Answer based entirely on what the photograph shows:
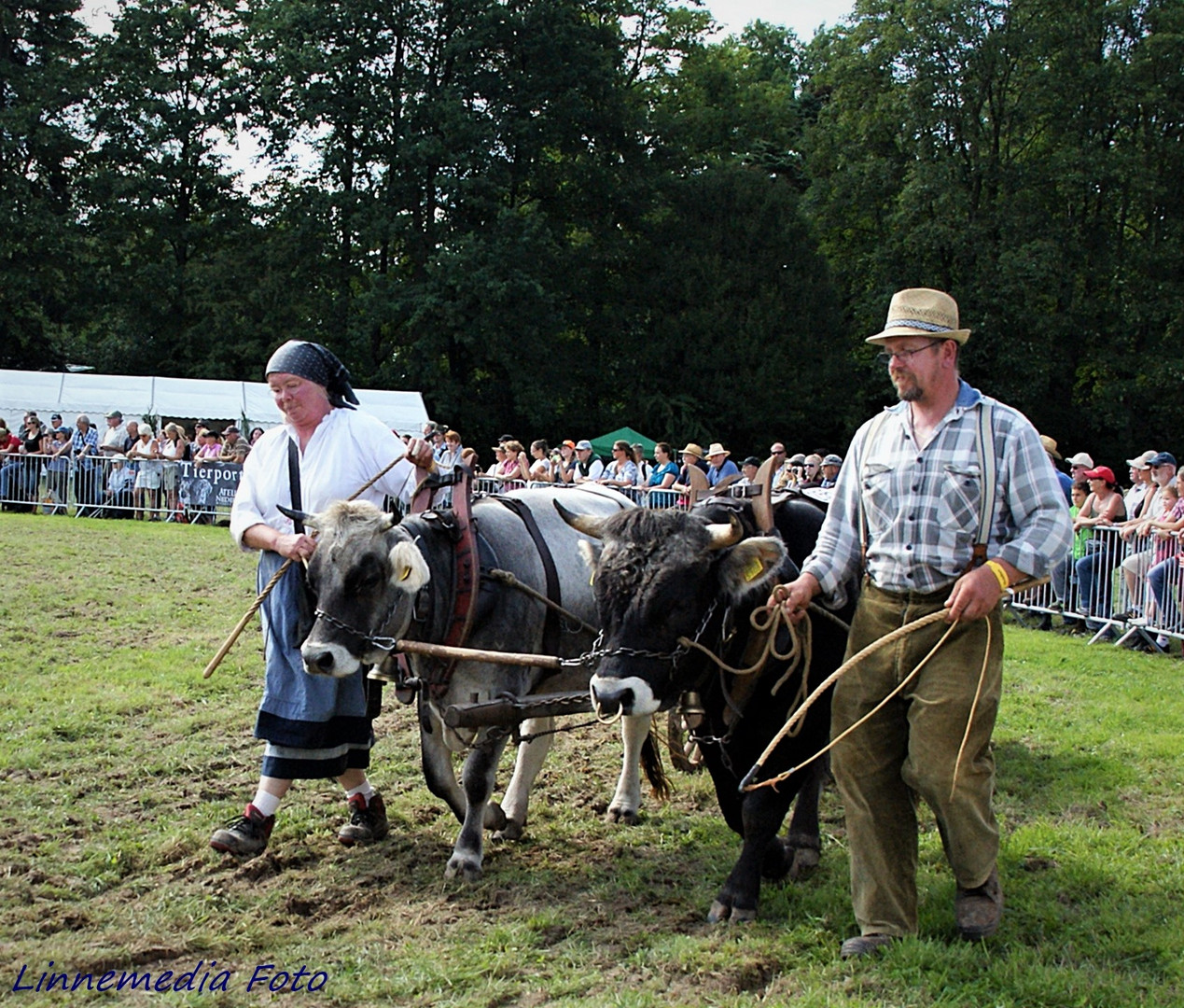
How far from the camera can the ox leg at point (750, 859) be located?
453 cm

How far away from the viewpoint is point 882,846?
4238mm

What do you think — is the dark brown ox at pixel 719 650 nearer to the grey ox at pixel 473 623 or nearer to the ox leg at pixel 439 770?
the grey ox at pixel 473 623

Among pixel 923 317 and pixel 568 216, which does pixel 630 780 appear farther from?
pixel 568 216

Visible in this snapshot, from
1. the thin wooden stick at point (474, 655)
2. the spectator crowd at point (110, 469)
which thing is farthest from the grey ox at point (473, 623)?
the spectator crowd at point (110, 469)

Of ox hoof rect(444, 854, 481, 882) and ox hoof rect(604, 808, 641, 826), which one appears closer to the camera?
ox hoof rect(444, 854, 481, 882)

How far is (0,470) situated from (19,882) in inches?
739

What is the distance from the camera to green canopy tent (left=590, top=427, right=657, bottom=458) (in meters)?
30.1

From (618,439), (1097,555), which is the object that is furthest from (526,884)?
(618,439)

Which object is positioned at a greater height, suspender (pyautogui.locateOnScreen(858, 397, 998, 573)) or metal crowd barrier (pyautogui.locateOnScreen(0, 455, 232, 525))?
suspender (pyautogui.locateOnScreen(858, 397, 998, 573))

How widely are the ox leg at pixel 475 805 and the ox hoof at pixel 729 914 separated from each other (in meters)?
1.10

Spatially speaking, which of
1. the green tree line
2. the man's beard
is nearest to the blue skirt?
the man's beard

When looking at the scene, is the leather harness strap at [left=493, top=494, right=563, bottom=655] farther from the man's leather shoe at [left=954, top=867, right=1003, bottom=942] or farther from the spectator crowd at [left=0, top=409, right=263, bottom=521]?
the spectator crowd at [left=0, top=409, right=263, bottom=521]

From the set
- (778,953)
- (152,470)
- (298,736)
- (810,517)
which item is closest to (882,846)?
(778,953)

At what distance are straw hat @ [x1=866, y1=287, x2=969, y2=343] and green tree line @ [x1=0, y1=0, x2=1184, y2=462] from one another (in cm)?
3145
